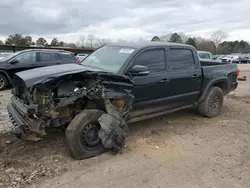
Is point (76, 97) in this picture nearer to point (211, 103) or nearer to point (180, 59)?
point (180, 59)

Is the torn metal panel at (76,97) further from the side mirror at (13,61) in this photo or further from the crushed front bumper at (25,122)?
the side mirror at (13,61)

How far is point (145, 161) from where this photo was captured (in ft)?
12.5

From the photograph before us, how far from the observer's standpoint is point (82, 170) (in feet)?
11.5

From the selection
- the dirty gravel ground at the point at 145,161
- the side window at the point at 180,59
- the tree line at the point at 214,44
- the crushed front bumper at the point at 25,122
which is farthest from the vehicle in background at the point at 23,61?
the tree line at the point at 214,44

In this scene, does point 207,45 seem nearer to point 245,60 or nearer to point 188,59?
point 245,60

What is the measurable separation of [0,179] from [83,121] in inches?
51.5

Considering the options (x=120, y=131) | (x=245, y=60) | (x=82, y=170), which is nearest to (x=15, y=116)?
(x=82, y=170)

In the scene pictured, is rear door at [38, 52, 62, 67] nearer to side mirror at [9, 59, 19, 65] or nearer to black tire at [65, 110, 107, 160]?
side mirror at [9, 59, 19, 65]

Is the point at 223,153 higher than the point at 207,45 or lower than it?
lower

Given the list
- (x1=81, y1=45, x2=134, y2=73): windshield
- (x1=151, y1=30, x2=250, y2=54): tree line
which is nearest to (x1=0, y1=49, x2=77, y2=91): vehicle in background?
(x1=81, y1=45, x2=134, y2=73): windshield

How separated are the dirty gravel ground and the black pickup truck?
1.12 ft

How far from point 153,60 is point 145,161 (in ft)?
6.44

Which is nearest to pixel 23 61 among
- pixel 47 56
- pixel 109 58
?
pixel 47 56

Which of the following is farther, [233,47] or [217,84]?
[233,47]
